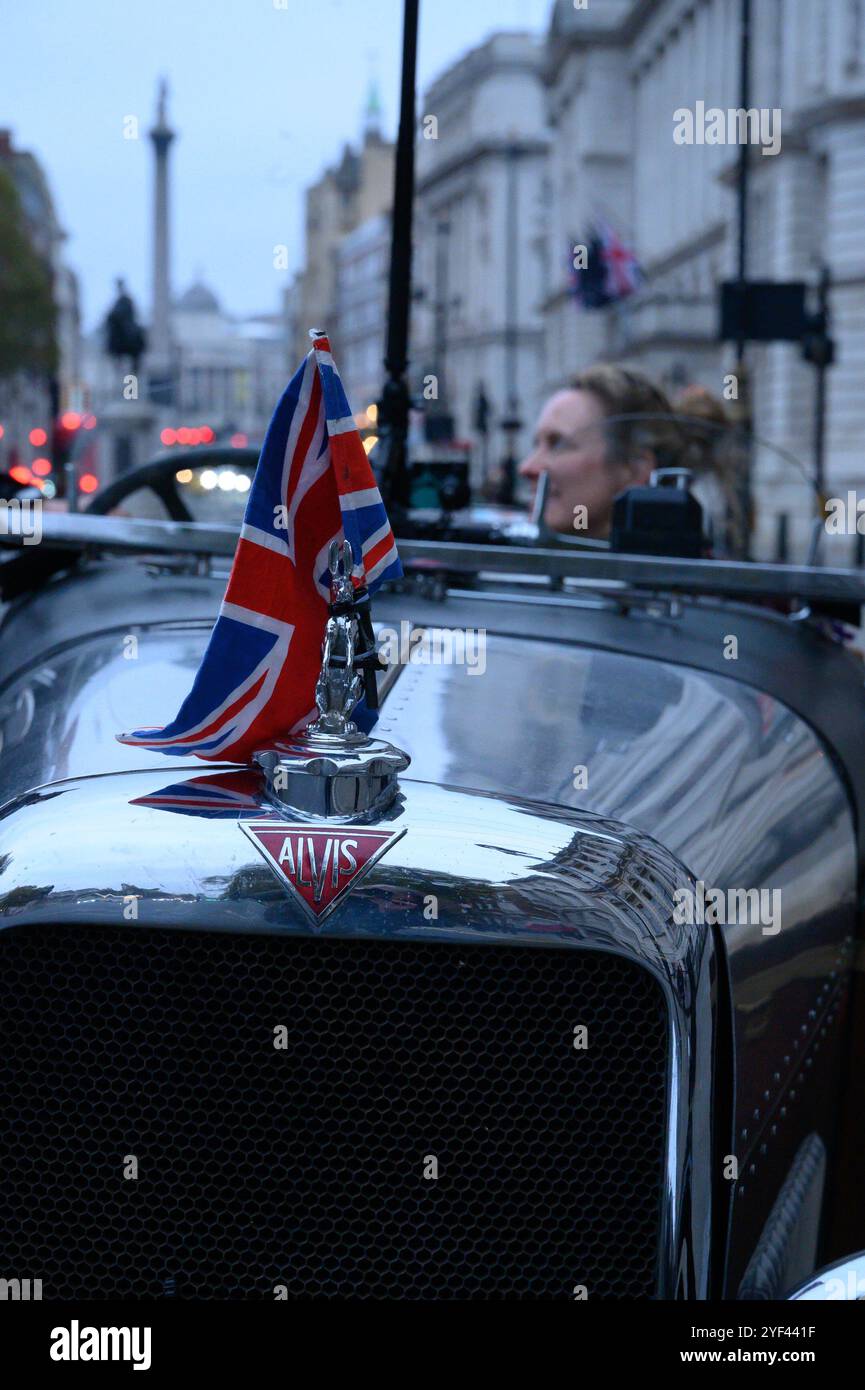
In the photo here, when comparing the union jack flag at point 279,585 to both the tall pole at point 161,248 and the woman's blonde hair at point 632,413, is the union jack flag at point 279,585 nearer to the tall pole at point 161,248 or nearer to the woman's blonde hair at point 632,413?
the woman's blonde hair at point 632,413

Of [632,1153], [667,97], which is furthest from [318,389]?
[667,97]


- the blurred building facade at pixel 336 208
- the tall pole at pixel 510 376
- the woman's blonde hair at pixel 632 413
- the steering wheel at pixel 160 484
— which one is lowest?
the steering wheel at pixel 160 484

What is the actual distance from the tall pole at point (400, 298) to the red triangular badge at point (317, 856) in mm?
1615

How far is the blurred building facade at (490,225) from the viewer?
280 ft

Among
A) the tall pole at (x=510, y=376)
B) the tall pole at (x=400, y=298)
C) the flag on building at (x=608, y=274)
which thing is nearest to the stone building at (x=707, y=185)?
the tall pole at (x=510, y=376)

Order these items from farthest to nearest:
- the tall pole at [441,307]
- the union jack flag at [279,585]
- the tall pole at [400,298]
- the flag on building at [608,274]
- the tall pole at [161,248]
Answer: the tall pole at [161,248], the tall pole at [441,307], the flag on building at [608,274], the tall pole at [400,298], the union jack flag at [279,585]

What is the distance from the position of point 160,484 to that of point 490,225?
3372 inches

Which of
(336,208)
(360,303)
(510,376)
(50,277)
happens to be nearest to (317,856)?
(510,376)

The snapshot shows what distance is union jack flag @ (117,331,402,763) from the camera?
6.79 ft

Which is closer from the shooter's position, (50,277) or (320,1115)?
(320,1115)

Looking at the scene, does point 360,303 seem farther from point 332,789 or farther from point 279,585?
point 332,789

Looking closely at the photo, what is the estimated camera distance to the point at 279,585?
2119 mm

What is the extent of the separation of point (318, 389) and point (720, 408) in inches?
98.5
